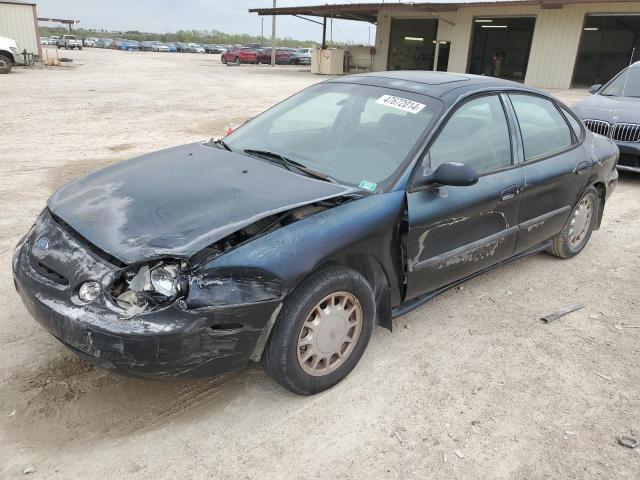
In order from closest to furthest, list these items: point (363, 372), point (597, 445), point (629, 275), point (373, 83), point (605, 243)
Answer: point (597, 445)
point (363, 372)
point (373, 83)
point (629, 275)
point (605, 243)

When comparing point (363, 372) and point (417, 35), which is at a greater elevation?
point (417, 35)

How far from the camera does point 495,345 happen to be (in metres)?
3.45

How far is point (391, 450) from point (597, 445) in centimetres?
104

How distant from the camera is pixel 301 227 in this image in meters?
2.59

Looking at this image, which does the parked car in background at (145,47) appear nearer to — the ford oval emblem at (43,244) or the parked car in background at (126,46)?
the parked car in background at (126,46)

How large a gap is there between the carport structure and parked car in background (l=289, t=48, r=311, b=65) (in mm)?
7199

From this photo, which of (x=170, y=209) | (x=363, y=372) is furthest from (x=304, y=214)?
(x=363, y=372)

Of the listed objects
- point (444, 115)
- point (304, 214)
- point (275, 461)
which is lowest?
point (275, 461)

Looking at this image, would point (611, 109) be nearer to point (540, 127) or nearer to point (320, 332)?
point (540, 127)

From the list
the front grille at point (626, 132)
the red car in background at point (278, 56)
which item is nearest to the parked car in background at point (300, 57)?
the red car in background at point (278, 56)

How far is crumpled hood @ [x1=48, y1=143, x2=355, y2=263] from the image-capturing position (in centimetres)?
241

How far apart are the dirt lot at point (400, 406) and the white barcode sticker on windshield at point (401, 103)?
4.74 feet

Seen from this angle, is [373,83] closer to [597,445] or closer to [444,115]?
[444,115]

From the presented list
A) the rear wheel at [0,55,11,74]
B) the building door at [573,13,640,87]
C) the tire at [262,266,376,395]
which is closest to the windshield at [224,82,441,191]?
the tire at [262,266,376,395]
